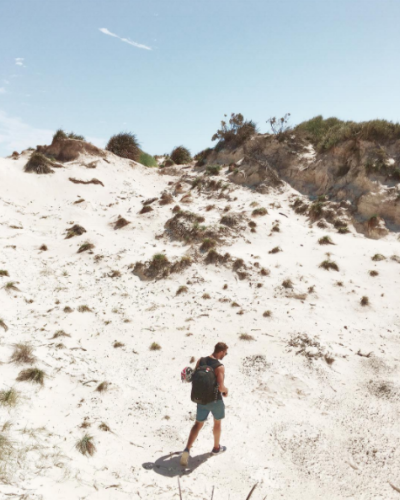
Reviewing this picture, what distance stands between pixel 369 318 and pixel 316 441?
4543 millimetres

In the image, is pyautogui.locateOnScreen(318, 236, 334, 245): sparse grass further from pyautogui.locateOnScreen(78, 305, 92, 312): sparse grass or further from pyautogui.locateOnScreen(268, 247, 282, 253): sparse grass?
pyautogui.locateOnScreen(78, 305, 92, 312): sparse grass

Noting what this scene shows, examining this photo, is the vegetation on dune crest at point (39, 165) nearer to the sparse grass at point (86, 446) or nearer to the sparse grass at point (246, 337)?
the sparse grass at point (246, 337)

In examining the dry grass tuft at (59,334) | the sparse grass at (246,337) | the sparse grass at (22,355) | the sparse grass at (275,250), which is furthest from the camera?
the sparse grass at (275,250)

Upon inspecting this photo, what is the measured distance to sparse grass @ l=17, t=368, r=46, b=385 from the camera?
6.58 meters

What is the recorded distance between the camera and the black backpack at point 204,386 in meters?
5.15

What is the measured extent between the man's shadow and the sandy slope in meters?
0.02

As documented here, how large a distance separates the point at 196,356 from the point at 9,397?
13.3 ft

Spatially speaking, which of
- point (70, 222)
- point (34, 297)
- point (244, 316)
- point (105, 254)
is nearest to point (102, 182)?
point (70, 222)

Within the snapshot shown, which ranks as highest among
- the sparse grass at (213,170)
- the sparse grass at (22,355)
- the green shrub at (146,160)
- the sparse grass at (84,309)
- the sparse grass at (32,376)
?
the sparse grass at (213,170)

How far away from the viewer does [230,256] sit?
40.4ft

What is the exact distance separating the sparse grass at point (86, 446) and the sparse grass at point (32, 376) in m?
1.83

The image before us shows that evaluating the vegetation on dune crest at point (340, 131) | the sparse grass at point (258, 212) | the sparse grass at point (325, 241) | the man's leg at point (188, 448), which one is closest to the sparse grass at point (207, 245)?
the sparse grass at point (258, 212)

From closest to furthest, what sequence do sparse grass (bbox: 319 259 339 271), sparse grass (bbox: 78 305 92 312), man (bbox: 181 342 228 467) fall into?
man (bbox: 181 342 228 467)
sparse grass (bbox: 78 305 92 312)
sparse grass (bbox: 319 259 339 271)

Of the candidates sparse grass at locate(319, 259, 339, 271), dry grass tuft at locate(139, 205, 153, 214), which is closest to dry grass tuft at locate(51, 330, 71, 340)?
sparse grass at locate(319, 259, 339, 271)
